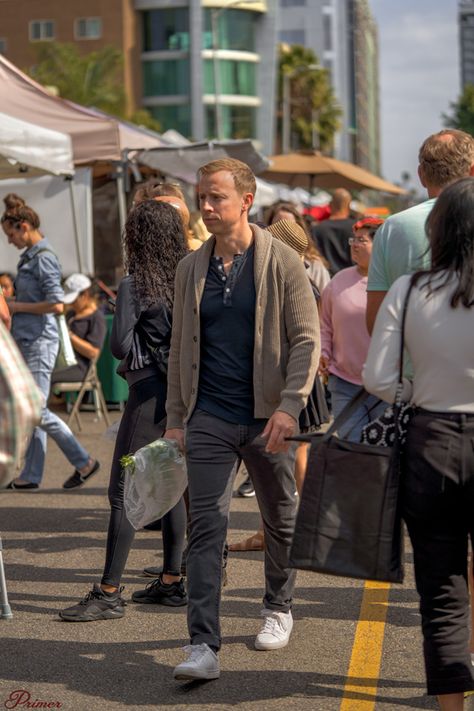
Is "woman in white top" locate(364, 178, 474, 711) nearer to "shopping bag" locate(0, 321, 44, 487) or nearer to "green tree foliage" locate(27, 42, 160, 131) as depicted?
"shopping bag" locate(0, 321, 44, 487)

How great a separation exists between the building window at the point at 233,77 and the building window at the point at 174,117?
6.53ft

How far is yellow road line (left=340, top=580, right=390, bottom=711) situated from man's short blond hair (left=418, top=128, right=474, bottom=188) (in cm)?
188

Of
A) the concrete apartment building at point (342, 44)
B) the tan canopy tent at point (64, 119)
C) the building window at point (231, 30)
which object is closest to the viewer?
the tan canopy tent at point (64, 119)

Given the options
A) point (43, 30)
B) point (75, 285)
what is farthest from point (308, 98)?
point (75, 285)

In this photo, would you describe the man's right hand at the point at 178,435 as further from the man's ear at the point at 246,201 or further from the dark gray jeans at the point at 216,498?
the man's ear at the point at 246,201

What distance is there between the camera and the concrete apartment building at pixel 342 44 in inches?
5630

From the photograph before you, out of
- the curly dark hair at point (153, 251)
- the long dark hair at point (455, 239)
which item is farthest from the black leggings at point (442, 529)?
the curly dark hair at point (153, 251)

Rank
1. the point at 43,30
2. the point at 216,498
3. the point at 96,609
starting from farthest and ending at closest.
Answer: the point at 43,30
the point at 96,609
the point at 216,498

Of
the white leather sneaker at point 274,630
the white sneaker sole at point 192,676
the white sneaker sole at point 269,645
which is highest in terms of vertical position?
the white sneaker sole at point 192,676

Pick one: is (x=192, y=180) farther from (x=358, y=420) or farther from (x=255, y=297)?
(x=255, y=297)

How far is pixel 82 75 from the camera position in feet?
216

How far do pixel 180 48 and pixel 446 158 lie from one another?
84967mm

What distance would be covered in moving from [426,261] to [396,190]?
1921 cm

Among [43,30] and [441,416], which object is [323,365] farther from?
[43,30]
